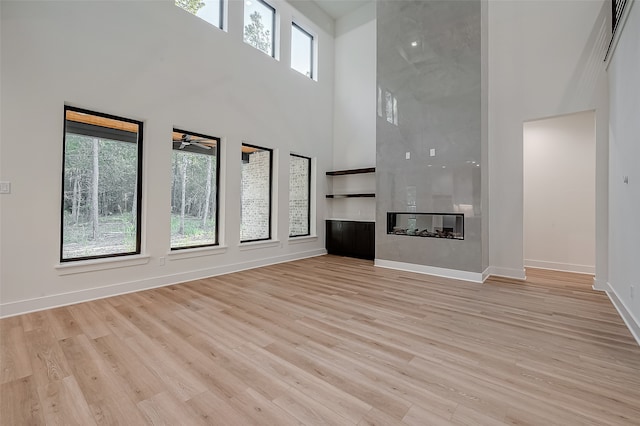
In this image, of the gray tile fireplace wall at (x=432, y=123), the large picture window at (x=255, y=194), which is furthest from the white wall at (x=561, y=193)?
the large picture window at (x=255, y=194)

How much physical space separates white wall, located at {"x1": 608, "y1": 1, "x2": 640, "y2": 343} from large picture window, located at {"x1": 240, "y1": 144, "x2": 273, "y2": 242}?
504 cm

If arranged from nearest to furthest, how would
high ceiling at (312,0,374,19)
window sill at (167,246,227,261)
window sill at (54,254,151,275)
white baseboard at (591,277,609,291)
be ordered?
1. window sill at (54,254,151,275)
2. white baseboard at (591,277,609,291)
3. window sill at (167,246,227,261)
4. high ceiling at (312,0,374,19)

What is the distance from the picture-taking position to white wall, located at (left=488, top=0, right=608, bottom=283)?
4109mm

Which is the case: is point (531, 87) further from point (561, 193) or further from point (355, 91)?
point (355, 91)

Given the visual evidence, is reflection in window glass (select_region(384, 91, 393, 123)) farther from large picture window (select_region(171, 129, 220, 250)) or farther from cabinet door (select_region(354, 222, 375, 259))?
large picture window (select_region(171, 129, 220, 250))

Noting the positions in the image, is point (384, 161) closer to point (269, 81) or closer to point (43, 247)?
point (269, 81)

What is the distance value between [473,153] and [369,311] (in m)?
3.13

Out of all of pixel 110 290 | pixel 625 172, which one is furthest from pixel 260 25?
pixel 625 172

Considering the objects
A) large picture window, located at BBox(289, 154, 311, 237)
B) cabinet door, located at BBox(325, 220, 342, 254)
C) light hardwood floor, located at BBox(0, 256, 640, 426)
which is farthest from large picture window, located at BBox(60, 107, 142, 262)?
cabinet door, located at BBox(325, 220, 342, 254)

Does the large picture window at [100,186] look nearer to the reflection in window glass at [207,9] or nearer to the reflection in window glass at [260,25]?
the reflection in window glass at [207,9]

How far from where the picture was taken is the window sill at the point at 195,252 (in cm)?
428

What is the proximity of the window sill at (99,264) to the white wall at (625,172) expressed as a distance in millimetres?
5403

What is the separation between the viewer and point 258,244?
18.0ft

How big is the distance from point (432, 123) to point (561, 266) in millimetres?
3536
